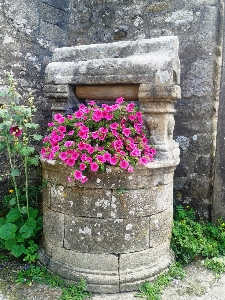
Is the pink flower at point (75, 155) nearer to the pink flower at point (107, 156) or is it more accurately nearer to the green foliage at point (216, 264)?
the pink flower at point (107, 156)

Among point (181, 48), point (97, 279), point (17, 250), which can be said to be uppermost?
point (181, 48)

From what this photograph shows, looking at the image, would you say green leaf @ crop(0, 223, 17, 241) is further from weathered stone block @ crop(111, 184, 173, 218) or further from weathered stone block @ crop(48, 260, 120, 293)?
weathered stone block @ crop(111, 184, 173, 218)

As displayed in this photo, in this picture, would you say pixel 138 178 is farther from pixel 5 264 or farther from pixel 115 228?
Answer: pixel 5 264

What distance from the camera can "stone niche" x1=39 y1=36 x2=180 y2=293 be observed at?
2.66 meters

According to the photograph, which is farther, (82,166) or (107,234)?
(107,234)

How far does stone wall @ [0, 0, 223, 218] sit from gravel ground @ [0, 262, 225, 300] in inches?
38.5

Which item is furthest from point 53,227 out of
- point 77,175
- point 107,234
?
point 77,175

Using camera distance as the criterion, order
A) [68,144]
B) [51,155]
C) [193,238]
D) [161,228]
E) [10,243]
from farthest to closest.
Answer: [193,238], [10,243], [161,228], [51,155], [68,144]

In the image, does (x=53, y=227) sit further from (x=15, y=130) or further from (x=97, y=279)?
(x=15, y=130)

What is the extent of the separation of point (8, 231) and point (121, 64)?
186 cm

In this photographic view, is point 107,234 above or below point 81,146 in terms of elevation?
below

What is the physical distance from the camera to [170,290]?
8.86 ft

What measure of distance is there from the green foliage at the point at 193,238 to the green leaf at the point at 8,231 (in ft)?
5.12

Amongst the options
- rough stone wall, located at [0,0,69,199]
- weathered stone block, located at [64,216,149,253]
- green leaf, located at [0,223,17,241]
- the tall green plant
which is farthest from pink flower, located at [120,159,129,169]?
rough stone wall, located at [0,0,69,199]
